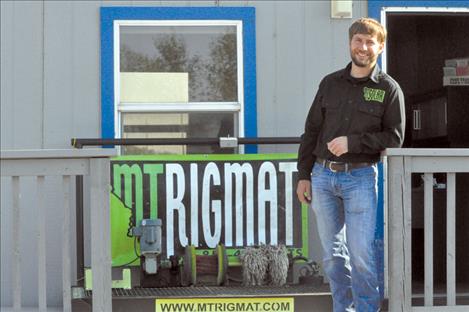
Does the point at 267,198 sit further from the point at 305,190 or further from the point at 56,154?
the point at 56,154

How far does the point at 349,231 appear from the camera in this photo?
186 inches

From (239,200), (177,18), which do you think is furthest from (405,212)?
(177,18)

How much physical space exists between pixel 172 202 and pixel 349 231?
166 centimetres

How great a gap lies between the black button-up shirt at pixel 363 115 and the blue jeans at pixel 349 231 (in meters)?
0.12

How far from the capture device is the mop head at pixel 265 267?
19.1 ft

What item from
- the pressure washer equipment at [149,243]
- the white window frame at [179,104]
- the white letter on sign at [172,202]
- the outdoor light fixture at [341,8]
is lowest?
the pressure washer equipment at [149,243]

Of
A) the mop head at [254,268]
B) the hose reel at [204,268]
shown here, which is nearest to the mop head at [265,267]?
the mop head at [254,268]

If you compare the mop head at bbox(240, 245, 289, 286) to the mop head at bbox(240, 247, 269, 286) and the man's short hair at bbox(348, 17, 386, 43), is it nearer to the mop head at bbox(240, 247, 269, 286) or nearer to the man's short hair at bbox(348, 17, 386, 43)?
the mop head at bbox(240, 247, 269, 286)

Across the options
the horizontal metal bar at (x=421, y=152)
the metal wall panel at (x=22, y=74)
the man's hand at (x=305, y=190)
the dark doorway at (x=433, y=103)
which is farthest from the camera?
the dark doorway at (x=433, y=103)

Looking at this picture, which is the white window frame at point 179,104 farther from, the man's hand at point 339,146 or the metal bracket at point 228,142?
the man's hand at point 339,146

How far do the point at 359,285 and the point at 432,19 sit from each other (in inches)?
140

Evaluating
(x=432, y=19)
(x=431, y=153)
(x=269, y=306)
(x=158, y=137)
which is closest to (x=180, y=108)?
(x=158, y=137)

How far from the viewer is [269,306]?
18.1 ft

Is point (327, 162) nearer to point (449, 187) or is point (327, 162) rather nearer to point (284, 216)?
point (449, 187)
